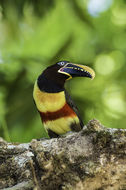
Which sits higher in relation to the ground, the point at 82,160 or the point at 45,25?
the point at 45,25

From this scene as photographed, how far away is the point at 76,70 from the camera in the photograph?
15.1ft

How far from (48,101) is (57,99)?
15 cm

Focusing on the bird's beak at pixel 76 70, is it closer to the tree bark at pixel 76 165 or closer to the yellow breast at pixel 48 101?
the yellow breast at pixel 48 101

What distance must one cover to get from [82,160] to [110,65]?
470 cm

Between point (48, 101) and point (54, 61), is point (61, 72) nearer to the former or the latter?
point (48, 101)

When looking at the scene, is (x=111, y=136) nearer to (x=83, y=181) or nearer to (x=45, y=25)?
(x=83, y=181)

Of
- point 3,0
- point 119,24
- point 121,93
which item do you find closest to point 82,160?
point 3,0

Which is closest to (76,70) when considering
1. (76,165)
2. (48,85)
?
(48,85)

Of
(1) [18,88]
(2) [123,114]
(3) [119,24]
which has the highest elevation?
(3) [119,24]

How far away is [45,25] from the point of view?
8672 millimetres

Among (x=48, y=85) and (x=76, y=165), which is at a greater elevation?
(x=48, y=85)

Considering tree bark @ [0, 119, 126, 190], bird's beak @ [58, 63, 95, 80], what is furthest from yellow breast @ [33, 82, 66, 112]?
tree bark @ [0, 119, 126, 190]

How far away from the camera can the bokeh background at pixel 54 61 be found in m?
5.00

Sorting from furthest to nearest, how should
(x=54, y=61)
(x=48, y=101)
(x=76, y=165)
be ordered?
(x=54, y=61) < (x=48, y=101) < (x=76, y=165)
